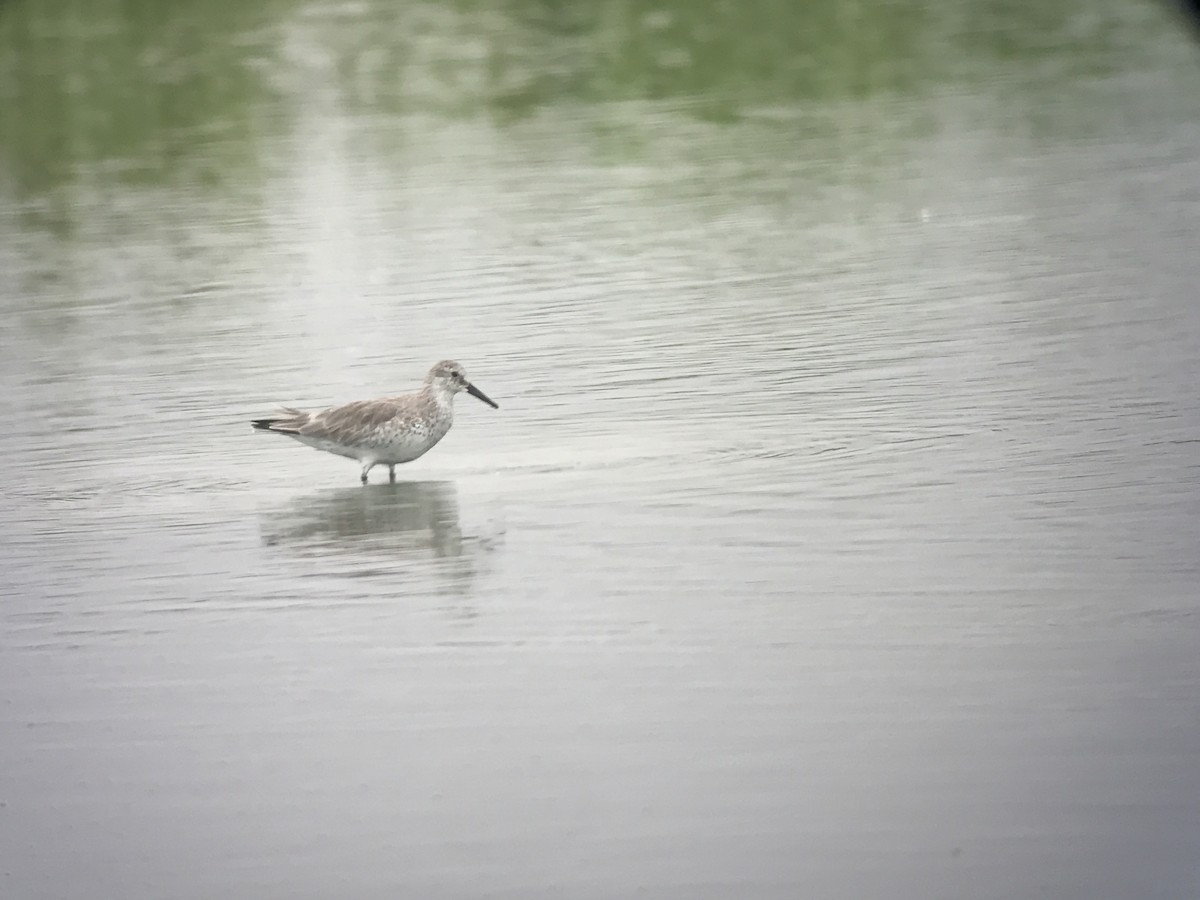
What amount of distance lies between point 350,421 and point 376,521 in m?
1.05

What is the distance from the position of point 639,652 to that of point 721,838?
1.88m

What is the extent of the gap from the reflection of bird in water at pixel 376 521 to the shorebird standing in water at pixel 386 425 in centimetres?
21

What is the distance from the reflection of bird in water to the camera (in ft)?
36.2

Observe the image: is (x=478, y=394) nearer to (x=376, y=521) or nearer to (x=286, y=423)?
(x=286, y=423)

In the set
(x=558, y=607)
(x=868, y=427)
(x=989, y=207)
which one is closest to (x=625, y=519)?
(x=558, y=607)

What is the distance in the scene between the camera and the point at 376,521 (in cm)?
1155

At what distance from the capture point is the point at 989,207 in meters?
19.0

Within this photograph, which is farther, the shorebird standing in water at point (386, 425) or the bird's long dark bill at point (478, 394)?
the bird's long dark bill at point (478, 394)

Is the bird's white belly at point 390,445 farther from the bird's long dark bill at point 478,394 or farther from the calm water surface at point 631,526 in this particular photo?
the bird's long dark bill at point 478,394

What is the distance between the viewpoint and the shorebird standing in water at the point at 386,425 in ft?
40.5

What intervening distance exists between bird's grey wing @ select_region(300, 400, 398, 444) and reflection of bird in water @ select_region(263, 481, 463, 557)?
308 millimetres

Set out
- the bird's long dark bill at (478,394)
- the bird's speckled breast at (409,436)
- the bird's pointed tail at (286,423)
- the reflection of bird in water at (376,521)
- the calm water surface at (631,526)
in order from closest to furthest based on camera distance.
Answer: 1. the calm water surface at (631,526)
2. the reflection of bird in water at (376,521)
3. the bird's speckled breast at (409,436)
4. the bird's pointed tail at (286,423)
5. the bird's long dark bill at (478,394)

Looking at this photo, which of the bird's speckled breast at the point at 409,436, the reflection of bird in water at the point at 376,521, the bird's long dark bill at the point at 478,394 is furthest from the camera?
the bird's long dark bill at the point at 478,394

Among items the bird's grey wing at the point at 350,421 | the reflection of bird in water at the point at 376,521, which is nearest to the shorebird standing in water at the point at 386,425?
the bird's grey wing at the point at 350,421
